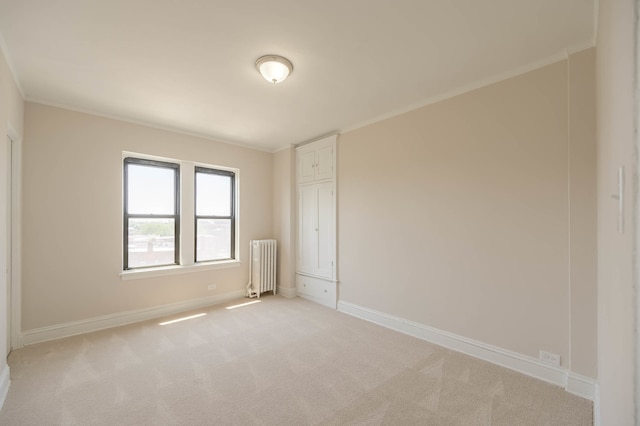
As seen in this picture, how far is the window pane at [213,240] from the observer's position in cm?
463

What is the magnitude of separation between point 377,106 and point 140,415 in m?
3.67

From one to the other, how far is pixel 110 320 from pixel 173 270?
0.93 m

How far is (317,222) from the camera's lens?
462 centimetres

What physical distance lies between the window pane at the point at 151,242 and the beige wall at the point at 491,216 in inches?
117

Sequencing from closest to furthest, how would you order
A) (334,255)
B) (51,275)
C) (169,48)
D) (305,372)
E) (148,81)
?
(169,48)
(305,372)
(148,81)
(51,275)
(334,255)

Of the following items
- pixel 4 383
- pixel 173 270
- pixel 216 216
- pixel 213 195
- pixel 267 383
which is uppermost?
pixel 213 195

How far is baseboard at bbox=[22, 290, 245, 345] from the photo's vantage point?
3.13 meters

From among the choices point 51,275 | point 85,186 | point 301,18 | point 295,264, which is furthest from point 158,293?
point 301,18

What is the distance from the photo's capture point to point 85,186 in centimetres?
345

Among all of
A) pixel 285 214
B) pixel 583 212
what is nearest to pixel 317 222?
pixel 285 214

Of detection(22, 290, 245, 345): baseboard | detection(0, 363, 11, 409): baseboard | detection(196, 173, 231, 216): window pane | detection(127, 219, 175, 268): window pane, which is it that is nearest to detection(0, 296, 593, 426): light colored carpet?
detection(0, 363, 11, 409): baseboard

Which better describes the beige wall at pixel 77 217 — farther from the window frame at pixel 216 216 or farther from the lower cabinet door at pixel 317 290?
the lower cabinet door at pixel 317 290

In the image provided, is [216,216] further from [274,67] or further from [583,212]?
[583,212]

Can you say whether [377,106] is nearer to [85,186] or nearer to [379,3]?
[379,3]
